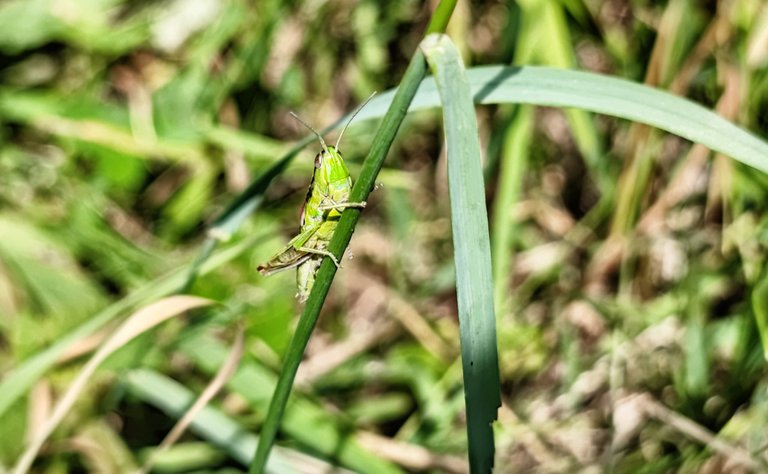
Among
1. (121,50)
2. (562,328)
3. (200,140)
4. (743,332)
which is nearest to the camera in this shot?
(743,332)

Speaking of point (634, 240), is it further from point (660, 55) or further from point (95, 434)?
point (95, 434)

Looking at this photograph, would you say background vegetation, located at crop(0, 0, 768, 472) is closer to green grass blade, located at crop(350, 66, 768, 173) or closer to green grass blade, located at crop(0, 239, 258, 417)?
green grass blade, located at crop(0, 239, 258, 417)

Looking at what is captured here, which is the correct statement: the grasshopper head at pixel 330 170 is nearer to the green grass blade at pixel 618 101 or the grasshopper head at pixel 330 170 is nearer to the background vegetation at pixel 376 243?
the green grass blade at pixel 618 101

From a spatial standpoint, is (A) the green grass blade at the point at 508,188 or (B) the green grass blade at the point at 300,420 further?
(A) the green grass blade at the point at 508,188

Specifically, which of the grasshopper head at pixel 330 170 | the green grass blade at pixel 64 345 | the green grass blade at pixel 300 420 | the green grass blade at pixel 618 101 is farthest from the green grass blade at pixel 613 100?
the green grass blade at pixel 300 420

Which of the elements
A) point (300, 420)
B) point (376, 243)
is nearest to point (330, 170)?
point (300, 420)

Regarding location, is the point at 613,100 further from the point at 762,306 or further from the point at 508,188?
the point at 508,188

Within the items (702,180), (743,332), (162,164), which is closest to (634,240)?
(702,180)
